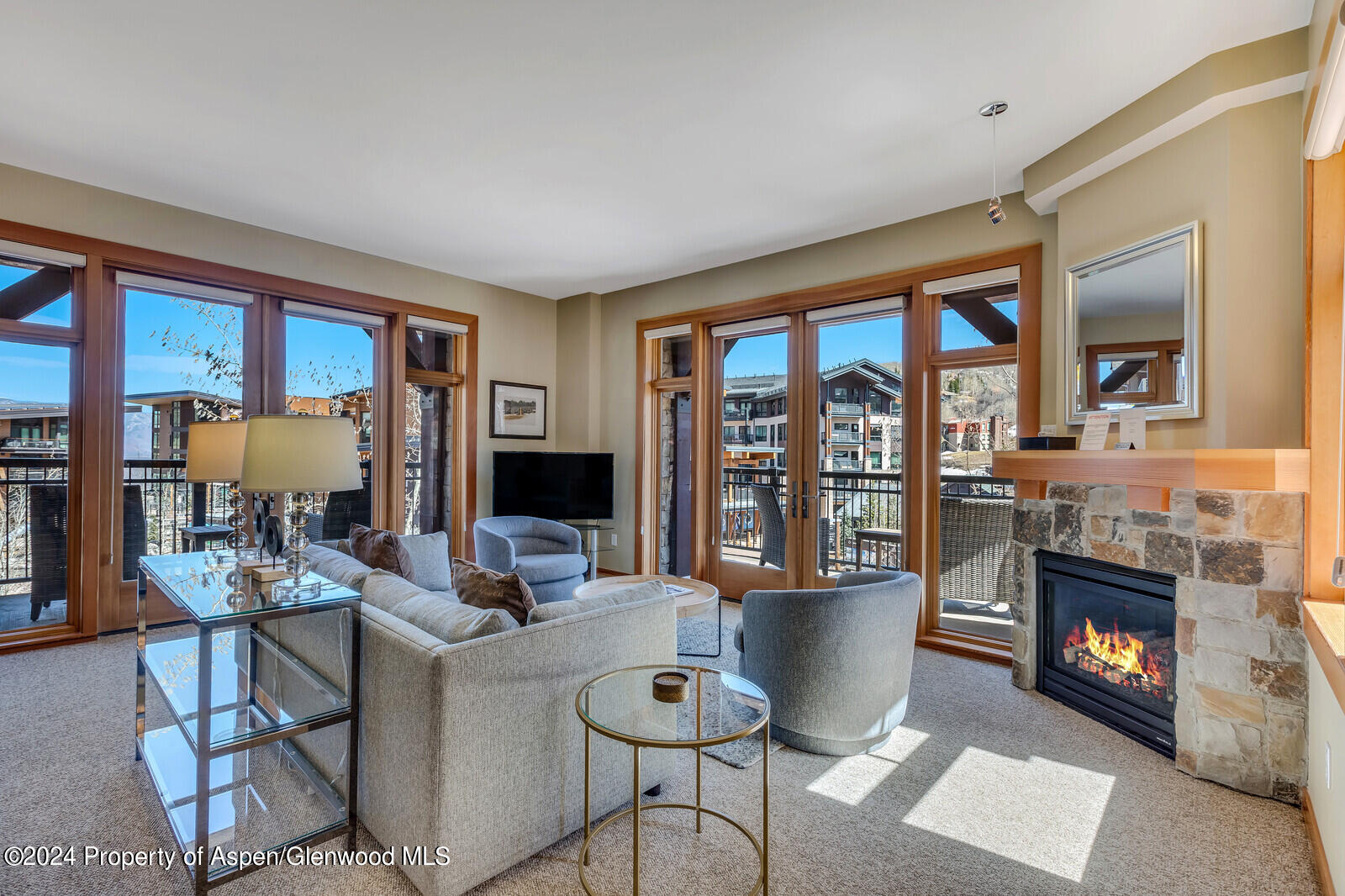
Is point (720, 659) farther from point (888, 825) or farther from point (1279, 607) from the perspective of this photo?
point (1279, 607)

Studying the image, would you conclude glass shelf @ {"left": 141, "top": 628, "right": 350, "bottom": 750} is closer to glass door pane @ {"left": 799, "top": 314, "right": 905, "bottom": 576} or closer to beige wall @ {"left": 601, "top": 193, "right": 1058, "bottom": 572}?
glass door pane @ {"left": 799, "top": 314, "right": 905, "bottom": 576}

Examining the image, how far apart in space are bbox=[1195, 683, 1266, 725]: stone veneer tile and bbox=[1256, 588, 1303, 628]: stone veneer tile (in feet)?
0.99

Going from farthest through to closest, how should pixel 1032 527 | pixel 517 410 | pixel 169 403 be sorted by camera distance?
pixel 517 410 < pixel 169 403 < pixel 1032 527

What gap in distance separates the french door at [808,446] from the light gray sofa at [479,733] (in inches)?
103

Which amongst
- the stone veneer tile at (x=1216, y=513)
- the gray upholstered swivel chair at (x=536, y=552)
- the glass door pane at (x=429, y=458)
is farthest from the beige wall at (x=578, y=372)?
the stone veneer tile at (x=1216, y=513)

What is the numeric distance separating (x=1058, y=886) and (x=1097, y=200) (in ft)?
9.44

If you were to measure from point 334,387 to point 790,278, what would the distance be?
11.6ft

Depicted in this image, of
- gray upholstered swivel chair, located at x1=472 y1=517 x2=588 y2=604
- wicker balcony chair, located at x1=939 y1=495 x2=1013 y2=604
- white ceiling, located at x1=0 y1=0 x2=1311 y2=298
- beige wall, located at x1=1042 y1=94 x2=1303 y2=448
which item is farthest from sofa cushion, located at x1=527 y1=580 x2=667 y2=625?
wicker balcony chair, located at x1=939 y1=495 x2=1013 y2=604

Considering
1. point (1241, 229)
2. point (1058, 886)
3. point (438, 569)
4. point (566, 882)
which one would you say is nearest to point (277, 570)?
point (566, 882)

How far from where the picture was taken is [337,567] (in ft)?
8.20

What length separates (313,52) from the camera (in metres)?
2.39

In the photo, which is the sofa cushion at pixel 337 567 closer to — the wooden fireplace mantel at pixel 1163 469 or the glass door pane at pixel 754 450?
the wooden fireplace mantel at pixel 1163 469

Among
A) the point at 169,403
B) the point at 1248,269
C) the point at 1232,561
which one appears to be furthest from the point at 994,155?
the point at 169,403

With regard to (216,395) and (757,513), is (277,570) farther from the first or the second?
(757,513)
